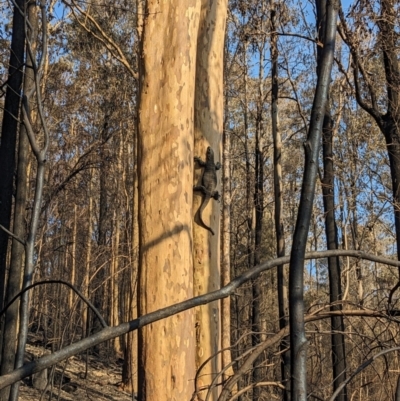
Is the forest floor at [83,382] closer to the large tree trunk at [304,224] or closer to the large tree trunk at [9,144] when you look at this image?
the large tree trunk at [9,144]

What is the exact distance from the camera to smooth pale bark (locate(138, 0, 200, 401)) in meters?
3.12

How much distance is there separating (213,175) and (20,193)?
11.7 feet

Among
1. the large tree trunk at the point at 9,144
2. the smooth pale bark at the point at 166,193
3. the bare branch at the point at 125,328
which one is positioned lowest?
the bare branch at the point at 125,328

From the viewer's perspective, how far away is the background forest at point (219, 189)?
2.49 metres

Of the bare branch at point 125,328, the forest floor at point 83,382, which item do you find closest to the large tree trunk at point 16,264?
the forest floor at point 83,382

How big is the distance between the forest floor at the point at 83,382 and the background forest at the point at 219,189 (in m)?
0.44

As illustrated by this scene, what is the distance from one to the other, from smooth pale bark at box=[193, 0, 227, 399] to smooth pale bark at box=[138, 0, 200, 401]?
1.64ft

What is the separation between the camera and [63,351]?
3.50 feet

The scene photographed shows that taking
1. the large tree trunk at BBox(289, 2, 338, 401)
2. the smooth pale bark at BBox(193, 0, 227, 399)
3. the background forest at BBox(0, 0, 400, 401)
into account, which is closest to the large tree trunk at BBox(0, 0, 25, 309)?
the background forest at BBox(0, 0, 400, 401)

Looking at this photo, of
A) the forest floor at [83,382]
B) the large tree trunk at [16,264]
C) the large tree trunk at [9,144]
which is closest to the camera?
the large tree trunk at [16,264]

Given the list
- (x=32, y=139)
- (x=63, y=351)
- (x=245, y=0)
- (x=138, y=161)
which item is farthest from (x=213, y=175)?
(x=245, y=0)

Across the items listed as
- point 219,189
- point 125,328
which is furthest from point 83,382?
point 125,328

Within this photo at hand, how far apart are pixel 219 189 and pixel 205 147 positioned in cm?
31

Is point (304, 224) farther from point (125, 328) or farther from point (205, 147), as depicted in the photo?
point (205, 147)
